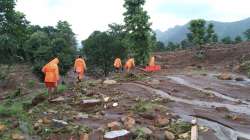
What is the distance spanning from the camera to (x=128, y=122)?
13.2m

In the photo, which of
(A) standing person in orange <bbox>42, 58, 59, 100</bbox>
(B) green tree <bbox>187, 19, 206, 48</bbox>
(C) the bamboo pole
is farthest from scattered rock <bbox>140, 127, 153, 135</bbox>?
(B) green tree <bbox>187, 19, 206, 48</bbox>

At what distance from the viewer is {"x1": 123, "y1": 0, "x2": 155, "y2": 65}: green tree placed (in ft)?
140

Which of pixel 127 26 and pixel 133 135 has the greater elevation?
pixel 127 26

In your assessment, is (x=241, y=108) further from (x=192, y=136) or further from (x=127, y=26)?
(x=127, y=26)

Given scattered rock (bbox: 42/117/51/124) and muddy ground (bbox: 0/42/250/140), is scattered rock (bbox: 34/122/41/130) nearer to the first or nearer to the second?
muddy ground (bbox: 0/42/250/140)

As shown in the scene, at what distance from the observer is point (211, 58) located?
49625 mm

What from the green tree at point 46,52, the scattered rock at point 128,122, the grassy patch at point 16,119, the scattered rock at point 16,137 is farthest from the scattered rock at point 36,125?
the green tree at point 46,52

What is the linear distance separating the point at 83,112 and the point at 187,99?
5.11 meters

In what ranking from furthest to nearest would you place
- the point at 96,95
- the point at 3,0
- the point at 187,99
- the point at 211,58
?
the point at 211,58 → the point at 3,0 → the point at 187,99 → the point at 96,95

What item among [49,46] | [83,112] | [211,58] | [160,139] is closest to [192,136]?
[160,139]

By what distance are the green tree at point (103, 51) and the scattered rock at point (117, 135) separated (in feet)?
150

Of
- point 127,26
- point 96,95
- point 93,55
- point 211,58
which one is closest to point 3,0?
point 96,95

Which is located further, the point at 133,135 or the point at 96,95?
the point at 96,95

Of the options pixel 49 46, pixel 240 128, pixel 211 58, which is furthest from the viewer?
pixel 49 46
